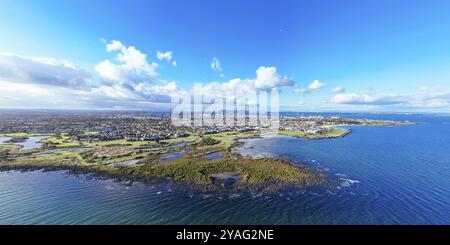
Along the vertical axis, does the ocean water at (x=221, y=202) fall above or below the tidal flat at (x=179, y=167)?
below

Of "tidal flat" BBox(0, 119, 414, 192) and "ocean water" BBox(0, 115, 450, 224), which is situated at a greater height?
"tidal flat" BBox(0, 119, 414, 192)

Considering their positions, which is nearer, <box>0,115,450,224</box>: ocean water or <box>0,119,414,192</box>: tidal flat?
<box>0,115,450,224</box>: ocean water

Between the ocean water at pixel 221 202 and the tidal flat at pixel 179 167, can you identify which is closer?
the ocean water at pixel 221 202

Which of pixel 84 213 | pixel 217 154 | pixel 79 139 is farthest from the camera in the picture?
pixel 79 139

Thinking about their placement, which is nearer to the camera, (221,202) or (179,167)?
(221,202)

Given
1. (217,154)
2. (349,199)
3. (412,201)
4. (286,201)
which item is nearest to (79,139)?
(217,154)

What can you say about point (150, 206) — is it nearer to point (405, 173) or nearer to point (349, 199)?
point (349, 199)

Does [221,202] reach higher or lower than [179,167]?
lower
